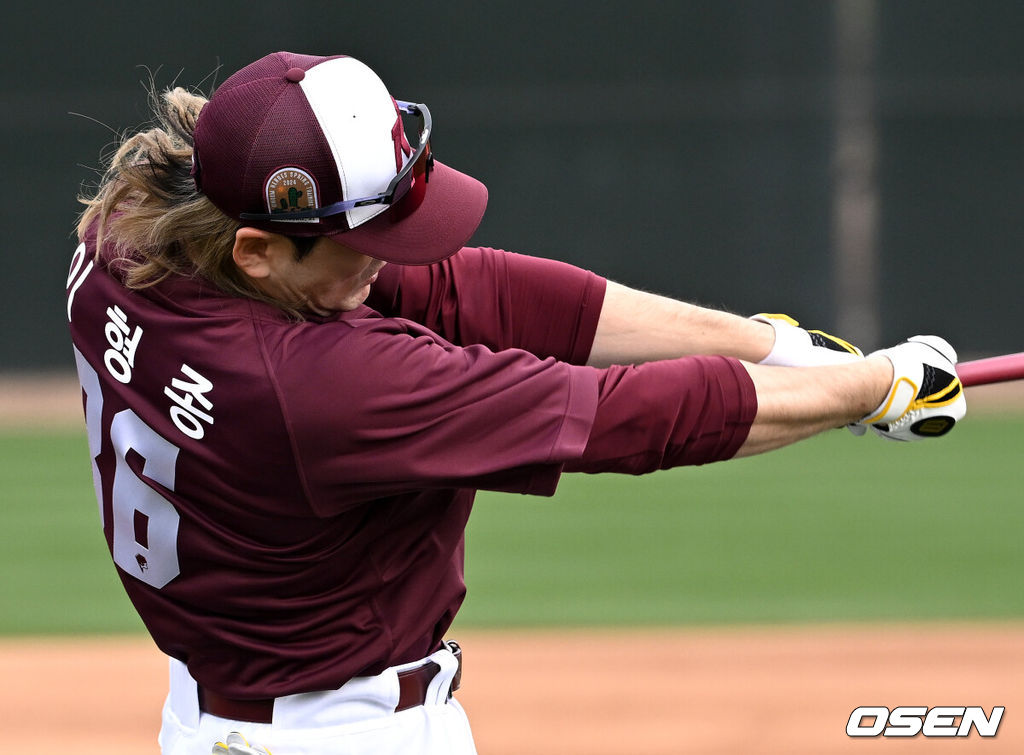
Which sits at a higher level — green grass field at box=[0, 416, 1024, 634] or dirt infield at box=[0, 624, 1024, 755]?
dirt infield at box=[0, 624, 1024, 755]

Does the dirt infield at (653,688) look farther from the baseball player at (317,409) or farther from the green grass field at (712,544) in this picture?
the baseball player at (317,409)

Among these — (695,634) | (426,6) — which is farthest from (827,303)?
(695,634)

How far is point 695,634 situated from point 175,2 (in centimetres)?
901

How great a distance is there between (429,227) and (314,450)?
430mm

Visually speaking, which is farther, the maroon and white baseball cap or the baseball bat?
the baseball bat

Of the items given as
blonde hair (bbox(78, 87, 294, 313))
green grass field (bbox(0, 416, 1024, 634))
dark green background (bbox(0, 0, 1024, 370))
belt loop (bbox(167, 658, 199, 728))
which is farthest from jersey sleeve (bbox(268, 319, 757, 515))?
dark green background (bbox(0, 0, 1024, 370))

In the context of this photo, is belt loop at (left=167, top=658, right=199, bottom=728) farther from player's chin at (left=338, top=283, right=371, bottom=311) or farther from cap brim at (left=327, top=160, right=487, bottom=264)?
cap brim at (left=327, top=160, right=487, bottom=264)

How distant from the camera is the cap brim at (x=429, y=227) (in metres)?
2.18

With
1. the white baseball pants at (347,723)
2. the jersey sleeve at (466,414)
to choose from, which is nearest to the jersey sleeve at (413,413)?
the jersey sleeve at (466,414)

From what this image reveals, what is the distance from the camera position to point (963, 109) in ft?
40.3

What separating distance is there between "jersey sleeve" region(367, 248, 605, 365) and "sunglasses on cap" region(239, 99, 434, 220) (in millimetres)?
374

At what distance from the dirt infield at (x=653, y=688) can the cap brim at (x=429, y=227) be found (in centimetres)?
319

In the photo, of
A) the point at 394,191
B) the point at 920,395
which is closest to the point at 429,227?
the point at 394,191

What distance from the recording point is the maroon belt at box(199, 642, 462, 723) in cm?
239
